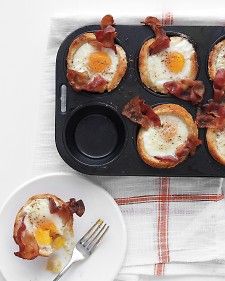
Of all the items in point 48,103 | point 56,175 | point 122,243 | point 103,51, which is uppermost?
point 103,51

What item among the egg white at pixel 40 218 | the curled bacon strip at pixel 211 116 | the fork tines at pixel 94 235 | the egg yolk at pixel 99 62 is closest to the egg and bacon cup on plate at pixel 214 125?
the curled bacon strip at pixel 211 116

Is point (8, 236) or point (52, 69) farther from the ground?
point (52, 69)

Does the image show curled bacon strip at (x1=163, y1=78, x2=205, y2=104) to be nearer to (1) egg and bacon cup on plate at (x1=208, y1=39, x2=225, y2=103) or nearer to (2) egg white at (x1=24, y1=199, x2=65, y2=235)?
(1) egg and bacon cup on plate at (x1=208, y1=39, x2=225, y2=103)

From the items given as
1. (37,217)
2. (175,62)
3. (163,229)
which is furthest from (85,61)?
(163,229)

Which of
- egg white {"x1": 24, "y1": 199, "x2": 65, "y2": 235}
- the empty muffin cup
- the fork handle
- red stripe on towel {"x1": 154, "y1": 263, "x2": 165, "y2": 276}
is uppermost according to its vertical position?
the empty muffin cup

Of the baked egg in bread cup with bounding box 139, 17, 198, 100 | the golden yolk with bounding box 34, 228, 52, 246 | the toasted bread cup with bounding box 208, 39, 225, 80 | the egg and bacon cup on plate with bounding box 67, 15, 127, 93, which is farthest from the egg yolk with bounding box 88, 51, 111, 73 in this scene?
the golden yolk with bounding box 34, 228, 52, 246

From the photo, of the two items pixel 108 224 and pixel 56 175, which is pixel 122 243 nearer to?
pixel 108 224

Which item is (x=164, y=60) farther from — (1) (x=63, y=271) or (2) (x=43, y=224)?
(1) (x=63, y=271)

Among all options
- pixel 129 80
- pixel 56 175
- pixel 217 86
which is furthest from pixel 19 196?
pixel 217 86
